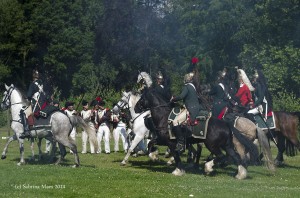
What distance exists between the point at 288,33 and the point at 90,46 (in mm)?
26945

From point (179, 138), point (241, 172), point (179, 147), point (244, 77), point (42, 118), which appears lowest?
point (241, 172)

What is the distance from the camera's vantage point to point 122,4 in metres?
71.1

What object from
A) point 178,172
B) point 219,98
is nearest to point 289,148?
point 219,98

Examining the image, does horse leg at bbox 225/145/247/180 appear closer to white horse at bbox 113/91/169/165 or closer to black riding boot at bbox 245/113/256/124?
black riding boot at bbox 245/113/256/124

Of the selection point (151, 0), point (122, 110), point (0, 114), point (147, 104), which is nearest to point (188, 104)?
point (147, 104)

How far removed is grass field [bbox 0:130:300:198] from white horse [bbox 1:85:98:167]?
6.64 ft

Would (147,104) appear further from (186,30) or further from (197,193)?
(186,30)

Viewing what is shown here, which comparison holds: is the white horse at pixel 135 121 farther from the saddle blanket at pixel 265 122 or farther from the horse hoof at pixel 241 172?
the horse hoof at pixel 241 172

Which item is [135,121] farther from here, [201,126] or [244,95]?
[201,126]

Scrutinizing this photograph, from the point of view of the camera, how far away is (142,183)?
1902 cm

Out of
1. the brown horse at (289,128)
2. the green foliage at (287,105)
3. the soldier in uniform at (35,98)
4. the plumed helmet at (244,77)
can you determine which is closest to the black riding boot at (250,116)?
the plumed helmet at (244,77)

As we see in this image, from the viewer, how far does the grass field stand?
17312mm

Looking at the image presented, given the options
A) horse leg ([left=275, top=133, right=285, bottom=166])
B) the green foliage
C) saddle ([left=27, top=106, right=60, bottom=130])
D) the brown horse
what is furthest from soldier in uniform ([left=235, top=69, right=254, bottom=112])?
the green foliage

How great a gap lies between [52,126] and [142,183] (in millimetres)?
6209
